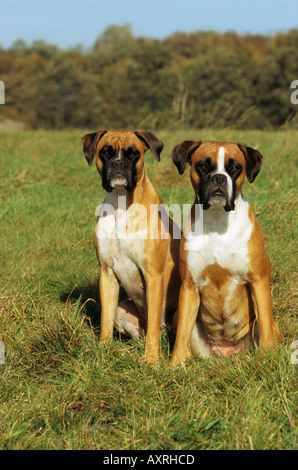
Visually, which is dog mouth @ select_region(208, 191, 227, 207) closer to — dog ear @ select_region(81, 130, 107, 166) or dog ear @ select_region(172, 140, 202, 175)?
dog ear @ select_region(172, 140, 202, 175)

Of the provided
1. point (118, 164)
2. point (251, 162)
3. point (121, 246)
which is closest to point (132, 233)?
point (121, 246)

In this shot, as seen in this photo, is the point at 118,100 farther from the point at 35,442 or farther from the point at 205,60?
the point at 35,442

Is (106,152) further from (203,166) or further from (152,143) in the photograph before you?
(203,166)

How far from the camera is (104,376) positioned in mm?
3500

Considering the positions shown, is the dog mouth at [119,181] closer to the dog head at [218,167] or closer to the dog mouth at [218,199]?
the dog head at [218,167]

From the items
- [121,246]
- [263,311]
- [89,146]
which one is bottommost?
[263,311]

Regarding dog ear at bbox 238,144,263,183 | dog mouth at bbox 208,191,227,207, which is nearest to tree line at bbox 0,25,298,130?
dog ear at bbox 238,144,263,183

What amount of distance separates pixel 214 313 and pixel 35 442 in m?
1.62

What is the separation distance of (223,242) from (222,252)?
0.23 ft

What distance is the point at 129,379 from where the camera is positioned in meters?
3.46

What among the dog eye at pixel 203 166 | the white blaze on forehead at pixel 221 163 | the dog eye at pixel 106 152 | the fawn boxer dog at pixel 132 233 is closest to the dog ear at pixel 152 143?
the fawn boxer dog at pixel 132 233

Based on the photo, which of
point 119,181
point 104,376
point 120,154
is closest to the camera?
point 104,376

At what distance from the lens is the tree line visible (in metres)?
30.4

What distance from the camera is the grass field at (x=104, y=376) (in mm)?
2865
